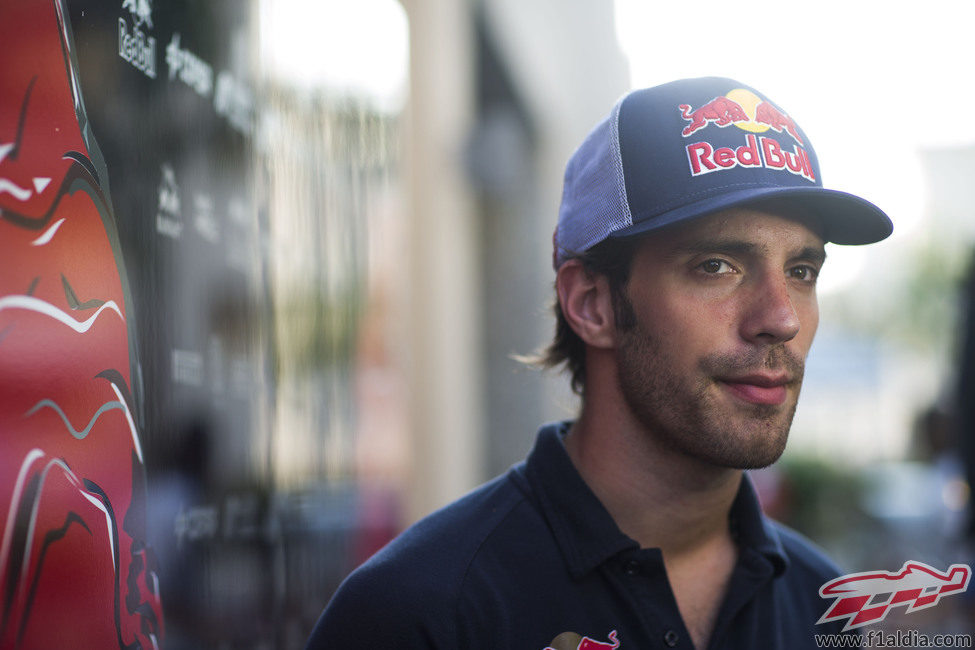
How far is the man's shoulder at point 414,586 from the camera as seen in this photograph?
175cm

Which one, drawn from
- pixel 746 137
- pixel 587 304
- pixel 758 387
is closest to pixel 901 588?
pixel 758 387

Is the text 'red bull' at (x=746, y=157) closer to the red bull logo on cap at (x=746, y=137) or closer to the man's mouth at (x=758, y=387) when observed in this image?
the red bull logo on cap at (x=746, y=137)

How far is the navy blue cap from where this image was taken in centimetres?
190

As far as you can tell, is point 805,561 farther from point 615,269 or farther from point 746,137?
point 746,137

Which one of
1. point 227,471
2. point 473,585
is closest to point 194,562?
point 227,471

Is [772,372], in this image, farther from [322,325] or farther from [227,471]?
[322,325]

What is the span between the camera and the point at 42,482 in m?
1.28

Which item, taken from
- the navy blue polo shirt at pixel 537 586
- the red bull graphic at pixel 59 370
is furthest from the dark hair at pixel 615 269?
the red bull graphic at pixel 59 370

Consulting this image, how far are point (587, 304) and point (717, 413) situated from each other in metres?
0.44

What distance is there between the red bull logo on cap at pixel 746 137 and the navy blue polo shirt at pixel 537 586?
2.33 ft

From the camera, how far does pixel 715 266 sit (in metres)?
1.93

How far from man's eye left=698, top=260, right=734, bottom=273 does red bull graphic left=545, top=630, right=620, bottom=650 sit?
74 cm

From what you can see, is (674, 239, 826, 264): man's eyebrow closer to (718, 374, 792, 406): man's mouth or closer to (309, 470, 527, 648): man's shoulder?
(718, 374, 792, 406): man's mouth

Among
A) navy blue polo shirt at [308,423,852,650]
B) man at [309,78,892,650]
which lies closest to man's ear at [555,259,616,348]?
man at [309,78,892,650]
